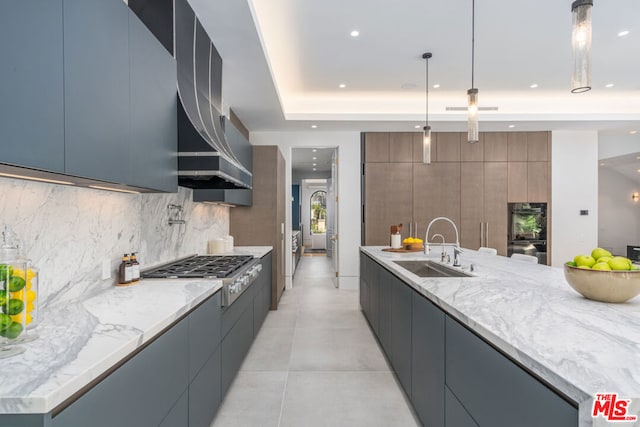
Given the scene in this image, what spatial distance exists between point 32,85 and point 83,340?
79 centimetres

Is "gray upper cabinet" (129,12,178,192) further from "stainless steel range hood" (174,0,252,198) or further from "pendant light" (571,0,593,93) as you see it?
"pendant light" (571,0,593,93)

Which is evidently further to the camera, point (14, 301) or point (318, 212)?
point (318, 212)

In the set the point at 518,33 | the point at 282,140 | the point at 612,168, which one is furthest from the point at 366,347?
the point at 612,168

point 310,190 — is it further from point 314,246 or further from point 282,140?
point 282,140

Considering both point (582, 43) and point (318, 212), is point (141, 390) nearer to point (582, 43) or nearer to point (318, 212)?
point (582, 43)

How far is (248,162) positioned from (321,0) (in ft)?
7.06

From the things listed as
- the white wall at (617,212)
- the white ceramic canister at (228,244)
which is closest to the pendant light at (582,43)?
the white ceramic canister at (228,244)

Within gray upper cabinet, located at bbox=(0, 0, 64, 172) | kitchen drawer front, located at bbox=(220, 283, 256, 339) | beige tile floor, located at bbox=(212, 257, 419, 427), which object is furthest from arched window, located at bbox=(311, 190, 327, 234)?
gray upper cabinet, located at bbox=(0, 0, 64, 172)

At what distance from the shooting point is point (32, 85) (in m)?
0.92

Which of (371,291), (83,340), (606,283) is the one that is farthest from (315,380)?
(606,283)

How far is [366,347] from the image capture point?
3049mm

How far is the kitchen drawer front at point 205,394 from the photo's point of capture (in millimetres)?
1546

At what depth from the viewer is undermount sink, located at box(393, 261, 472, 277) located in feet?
8.04

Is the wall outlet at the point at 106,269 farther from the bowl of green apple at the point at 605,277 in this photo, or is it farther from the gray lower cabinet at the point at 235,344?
the bowl of green apple at the point at 605,277
